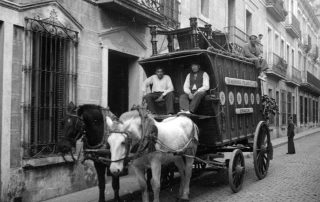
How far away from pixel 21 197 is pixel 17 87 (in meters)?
1.86

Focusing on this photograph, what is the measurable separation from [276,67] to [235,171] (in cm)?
1723

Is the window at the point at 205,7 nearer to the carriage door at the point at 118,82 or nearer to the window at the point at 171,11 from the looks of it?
the window at the point at 171,11

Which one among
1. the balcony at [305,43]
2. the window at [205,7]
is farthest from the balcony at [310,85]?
the window at [205,7]

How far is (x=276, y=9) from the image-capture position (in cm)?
2297

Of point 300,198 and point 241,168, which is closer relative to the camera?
point 300,198

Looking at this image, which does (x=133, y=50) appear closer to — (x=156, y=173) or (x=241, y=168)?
(x=241, y=168)

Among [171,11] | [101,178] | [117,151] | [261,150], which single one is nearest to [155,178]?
[117,151]

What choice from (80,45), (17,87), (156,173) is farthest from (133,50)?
(156,173)

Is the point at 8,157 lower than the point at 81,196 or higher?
higher

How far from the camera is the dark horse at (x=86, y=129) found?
5.89m

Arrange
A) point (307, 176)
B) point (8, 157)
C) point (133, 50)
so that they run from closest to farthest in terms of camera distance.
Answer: point (8, 157) < point (307, 176) < point (133, 50)

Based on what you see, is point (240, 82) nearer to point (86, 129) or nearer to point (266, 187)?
point (266, 187)

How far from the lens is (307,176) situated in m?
9.41

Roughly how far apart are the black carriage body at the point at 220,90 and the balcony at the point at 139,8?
1982 mm
